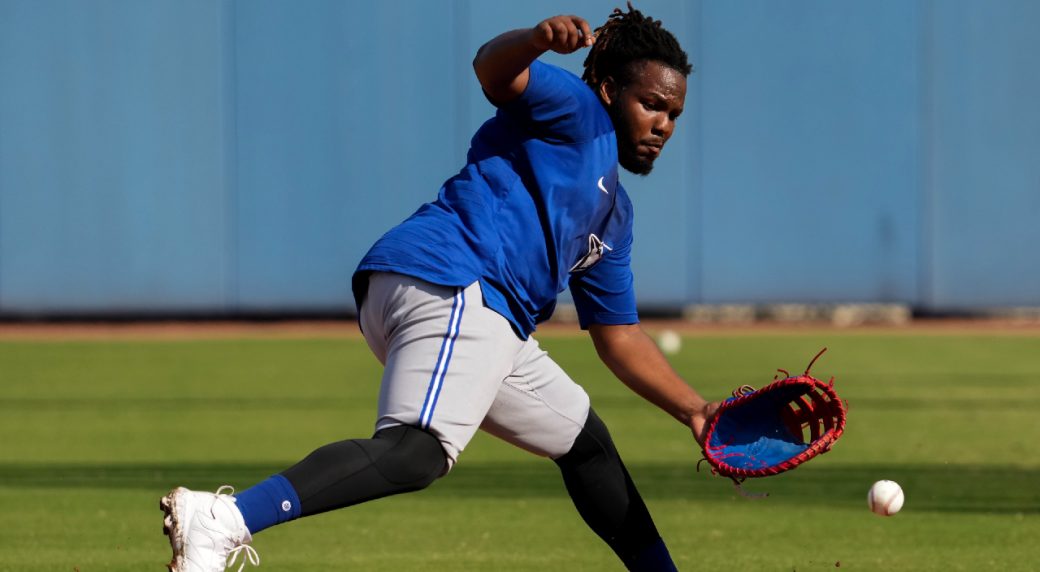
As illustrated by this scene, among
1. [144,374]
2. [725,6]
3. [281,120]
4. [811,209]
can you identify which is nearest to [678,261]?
[811,209]

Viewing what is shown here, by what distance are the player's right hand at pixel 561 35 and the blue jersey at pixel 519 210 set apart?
0.26 m

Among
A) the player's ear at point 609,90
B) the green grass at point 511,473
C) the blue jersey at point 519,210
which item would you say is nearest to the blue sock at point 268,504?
the blue jersey at point 519,210

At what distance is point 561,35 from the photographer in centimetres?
366

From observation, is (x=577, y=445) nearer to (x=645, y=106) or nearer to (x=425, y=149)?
(x=645, y=106)

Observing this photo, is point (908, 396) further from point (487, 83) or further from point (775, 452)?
point (487, 83)

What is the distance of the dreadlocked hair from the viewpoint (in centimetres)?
427

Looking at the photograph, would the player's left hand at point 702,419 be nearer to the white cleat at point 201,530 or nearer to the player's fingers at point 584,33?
the player's fingers at point 584,33

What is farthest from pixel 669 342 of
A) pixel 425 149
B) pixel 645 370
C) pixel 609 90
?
pixel 609 90

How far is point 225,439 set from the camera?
911 cm

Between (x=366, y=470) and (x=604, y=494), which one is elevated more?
(x=366, y=470)

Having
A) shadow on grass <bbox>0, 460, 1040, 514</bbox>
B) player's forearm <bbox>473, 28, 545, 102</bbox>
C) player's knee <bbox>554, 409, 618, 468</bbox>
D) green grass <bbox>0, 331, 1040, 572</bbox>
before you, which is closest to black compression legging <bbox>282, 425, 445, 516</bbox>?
player's knee <bbox>554, 409, 618, 468</bbox>

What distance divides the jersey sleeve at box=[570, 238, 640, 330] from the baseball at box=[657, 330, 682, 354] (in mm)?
9997

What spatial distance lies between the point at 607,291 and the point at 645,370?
10.0 inches

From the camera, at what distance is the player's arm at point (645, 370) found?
15.0 ft
